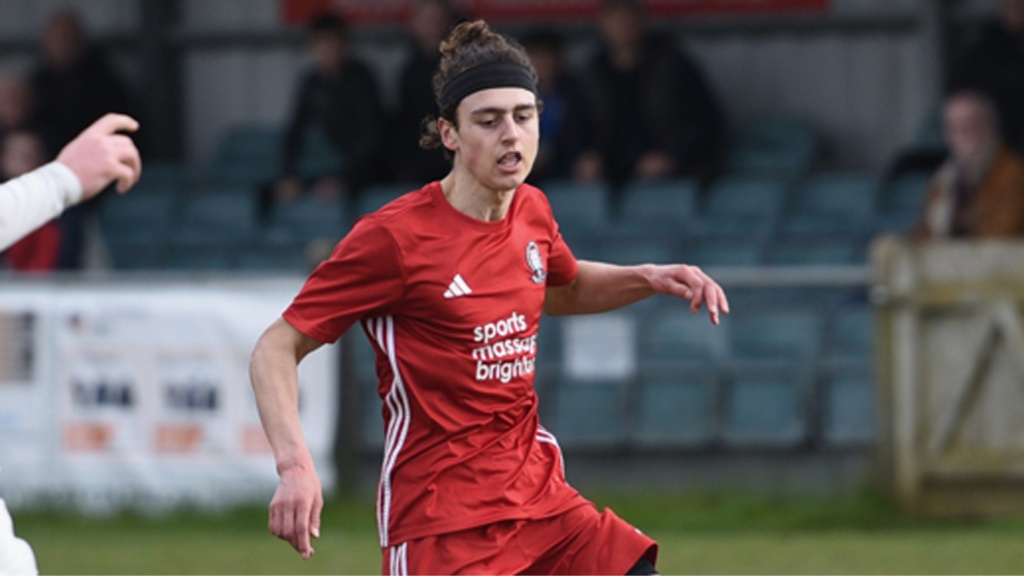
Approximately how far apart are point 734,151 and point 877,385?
4275 mm

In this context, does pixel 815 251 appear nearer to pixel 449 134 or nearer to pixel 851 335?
pixel 851 335

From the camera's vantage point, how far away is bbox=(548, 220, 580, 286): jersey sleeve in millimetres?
5137

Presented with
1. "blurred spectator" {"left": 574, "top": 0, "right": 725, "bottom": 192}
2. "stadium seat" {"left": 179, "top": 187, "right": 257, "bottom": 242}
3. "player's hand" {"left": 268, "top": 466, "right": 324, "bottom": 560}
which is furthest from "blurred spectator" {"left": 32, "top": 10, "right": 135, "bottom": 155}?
"player's hand" {"left": 268, "top": 466, "right": 324, "bottom": 560}

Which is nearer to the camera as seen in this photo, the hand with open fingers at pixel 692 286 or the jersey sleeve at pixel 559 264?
the hand with open fingers at pixel 692 286

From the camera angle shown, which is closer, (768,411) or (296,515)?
(296,515)

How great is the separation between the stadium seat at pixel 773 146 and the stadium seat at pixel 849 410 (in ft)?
11.6

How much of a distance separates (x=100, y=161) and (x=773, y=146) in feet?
33.0

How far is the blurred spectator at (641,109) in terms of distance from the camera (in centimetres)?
1233

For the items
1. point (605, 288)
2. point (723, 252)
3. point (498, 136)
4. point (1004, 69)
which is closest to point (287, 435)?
point (498, 136)

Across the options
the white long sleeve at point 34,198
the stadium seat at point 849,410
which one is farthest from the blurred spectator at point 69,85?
the white long sleeve at point 34,198

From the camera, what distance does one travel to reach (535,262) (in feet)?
16.3

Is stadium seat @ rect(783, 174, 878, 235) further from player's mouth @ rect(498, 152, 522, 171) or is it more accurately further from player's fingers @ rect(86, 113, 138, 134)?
player's fingers @ rect(86, 113, 138, 134)

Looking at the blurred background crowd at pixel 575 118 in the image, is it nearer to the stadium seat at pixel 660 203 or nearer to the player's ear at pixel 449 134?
the stadium seat at pixel 660 203

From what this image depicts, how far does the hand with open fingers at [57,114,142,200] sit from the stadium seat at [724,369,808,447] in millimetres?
6309
